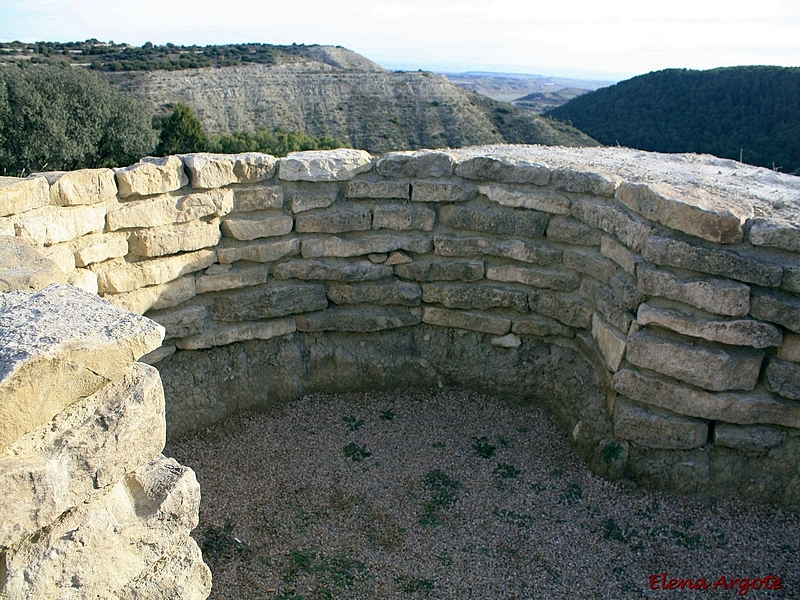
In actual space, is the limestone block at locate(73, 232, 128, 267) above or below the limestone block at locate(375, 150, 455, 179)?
below

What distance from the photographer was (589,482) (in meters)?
4.62

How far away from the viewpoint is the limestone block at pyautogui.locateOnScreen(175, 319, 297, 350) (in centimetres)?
514

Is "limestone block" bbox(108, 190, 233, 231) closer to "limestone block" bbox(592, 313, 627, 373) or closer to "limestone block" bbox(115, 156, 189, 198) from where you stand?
"limestone block" bbox(115, 156, 189, 198)

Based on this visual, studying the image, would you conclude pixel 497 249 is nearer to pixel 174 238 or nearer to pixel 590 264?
pixel 590 264

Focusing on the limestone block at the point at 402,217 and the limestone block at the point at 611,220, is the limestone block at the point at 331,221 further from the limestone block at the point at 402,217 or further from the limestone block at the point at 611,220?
the limestone block at the point at 611,220

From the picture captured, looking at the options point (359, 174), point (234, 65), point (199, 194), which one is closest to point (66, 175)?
point (199, 194)

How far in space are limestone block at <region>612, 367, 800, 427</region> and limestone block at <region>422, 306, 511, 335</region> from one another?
128 centimetres

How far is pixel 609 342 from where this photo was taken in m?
4.73

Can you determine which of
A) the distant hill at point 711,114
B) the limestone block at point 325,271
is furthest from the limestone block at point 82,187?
the distant hill at point 711,114

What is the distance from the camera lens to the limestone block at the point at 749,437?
4.26m

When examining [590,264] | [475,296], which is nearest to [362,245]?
[475,296]

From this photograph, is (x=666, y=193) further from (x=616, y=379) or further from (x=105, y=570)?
(x=105, y=570)

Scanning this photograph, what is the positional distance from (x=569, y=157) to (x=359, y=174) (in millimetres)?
2086

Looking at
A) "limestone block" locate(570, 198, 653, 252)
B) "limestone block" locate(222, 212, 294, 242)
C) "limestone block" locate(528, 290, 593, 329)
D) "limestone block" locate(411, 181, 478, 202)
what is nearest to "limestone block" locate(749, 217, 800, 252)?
"limestone block" locate(570, 198, 653, 252)
